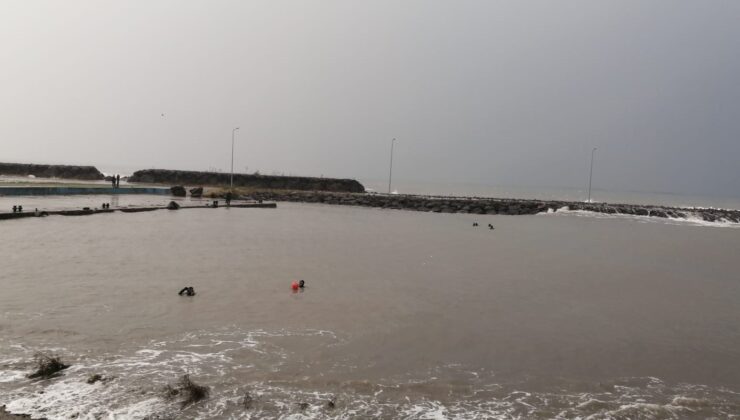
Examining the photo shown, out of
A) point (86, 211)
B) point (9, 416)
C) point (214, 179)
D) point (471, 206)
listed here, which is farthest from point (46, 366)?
point (214, 179)

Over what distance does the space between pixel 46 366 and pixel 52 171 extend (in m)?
76.1

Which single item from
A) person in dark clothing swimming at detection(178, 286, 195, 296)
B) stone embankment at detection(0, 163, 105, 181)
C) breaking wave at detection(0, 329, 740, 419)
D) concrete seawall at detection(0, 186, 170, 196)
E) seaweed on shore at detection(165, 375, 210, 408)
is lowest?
breaking wave at detection(0, 329, 740, 419)

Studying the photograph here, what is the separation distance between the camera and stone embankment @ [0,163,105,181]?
7088 cm

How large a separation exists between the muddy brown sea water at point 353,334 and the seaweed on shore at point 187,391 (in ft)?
0.31

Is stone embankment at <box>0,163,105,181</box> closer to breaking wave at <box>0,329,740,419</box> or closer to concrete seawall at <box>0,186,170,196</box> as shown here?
concrete seawall at <box>0,186,170,196</box>

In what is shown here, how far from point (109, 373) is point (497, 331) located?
6360 mm

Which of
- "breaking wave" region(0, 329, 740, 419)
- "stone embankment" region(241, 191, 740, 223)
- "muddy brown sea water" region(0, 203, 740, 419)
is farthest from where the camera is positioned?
"stone embankment" region(241, 191, 740, 223)

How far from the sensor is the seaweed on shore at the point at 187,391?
607cm

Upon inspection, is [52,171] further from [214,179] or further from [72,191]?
[72,191]

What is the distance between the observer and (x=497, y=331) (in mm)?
9820

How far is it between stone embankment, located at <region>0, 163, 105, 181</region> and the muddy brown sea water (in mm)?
58802

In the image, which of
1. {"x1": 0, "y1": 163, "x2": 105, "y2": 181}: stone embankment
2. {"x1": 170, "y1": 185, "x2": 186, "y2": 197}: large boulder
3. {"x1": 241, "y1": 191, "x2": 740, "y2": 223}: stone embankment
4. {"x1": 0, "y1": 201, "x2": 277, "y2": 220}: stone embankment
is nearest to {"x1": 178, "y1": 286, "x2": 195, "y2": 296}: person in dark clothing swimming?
{"x1": 0, "y1": 201, "x2": 277, "y2": 220}: stone embankment

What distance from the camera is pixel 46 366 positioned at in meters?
6.60

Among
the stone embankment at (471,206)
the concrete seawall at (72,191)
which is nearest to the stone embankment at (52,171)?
the concrete seawall at (72,191)
